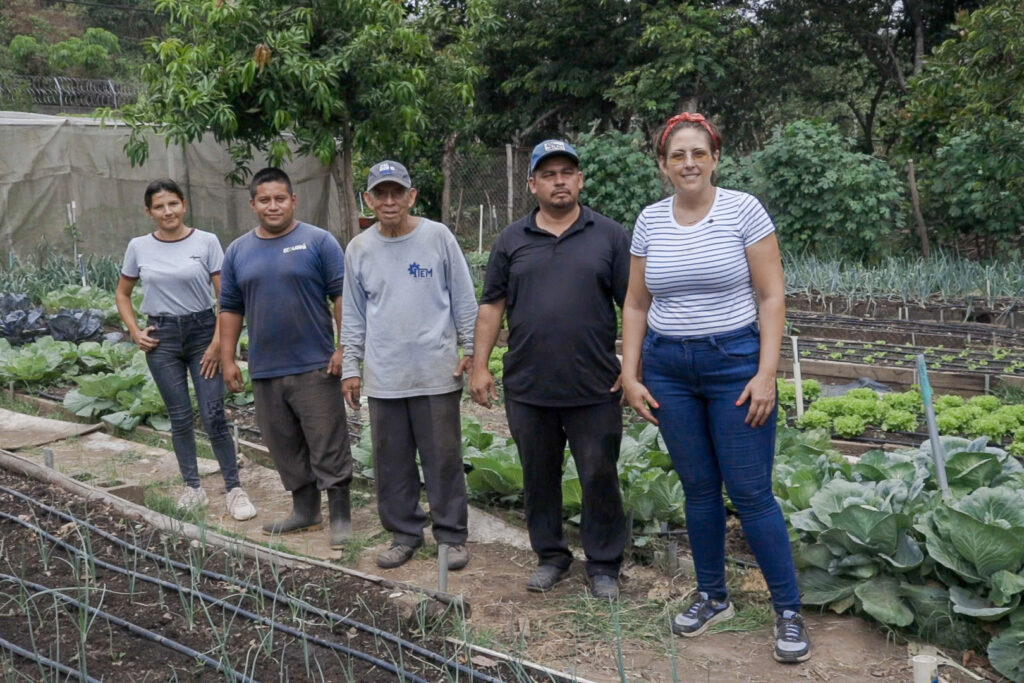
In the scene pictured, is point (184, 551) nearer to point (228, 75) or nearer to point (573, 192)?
point (573, 192)

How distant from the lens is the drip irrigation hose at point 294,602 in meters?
2.80

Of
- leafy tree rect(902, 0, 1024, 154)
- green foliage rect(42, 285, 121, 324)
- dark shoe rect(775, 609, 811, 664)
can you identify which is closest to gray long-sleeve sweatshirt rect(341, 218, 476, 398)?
dark shoe rect(775, 609, 811, 664)

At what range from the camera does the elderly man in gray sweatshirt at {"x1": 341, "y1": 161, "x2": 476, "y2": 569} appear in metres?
3.91

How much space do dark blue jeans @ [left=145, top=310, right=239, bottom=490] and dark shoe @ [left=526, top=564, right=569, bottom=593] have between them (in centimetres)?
168

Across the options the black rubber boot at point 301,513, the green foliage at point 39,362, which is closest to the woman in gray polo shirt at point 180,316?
the black rubber boot at point 301,513

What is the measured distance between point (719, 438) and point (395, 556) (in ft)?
4.92

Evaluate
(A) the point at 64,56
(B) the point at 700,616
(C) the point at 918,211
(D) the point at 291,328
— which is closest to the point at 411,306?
(D) the point at 291,328

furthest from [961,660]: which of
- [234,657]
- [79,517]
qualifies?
[79,517]

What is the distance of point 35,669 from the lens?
2.86m

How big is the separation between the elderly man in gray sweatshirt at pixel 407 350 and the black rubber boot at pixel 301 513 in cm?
48

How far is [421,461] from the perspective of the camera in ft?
13.2

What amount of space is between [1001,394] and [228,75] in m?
6.42

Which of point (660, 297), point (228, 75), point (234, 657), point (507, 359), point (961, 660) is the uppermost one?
point (228, 75)

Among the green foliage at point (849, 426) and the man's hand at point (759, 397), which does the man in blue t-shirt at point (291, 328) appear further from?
the green foliage at point (849, 426)
